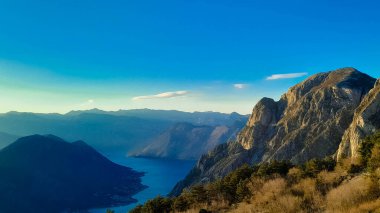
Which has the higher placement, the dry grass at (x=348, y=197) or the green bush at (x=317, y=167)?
the dry grass at (x=348, y=197)

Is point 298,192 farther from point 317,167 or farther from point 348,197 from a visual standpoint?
point 317,167

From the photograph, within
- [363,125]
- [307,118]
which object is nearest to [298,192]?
[363,125]

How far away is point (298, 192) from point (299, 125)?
410ft

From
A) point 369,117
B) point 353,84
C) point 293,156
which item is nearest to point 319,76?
point 353,84

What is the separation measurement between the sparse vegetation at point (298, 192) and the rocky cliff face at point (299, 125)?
283 ft

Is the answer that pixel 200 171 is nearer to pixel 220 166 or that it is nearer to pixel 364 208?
pixel 220 166

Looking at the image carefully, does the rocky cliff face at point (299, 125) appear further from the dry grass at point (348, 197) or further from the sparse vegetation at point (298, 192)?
the dry grass at point (348, 197)

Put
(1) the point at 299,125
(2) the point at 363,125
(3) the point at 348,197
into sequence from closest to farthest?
(3) the point at 348,197, (2) the point at 363,125, (1) the point at 299,125

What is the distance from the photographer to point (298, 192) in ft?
89.4

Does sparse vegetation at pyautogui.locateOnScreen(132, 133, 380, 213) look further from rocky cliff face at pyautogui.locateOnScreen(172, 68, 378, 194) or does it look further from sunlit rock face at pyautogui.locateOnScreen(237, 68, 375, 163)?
sunlit rock face at pyautogui.locateOnScreen(237, 68, 375, 163)

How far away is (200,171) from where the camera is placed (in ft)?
619

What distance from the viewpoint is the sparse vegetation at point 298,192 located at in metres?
21.3

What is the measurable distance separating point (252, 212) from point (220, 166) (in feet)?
465

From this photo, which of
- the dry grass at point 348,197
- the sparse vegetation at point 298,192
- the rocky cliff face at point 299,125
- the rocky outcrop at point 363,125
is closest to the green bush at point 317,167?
the sparse vegetation at point 298,192
